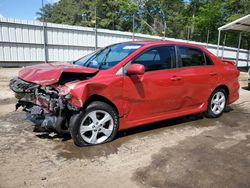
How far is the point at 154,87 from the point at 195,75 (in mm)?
1088

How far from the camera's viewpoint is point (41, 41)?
46.6ft

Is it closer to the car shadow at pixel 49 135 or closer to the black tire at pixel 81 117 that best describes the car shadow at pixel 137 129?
the car shadow at pixel 49 135

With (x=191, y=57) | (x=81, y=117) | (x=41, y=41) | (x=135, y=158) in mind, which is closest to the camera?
(x=135, y=158)

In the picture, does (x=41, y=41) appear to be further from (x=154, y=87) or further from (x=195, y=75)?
(x=154, y=87)

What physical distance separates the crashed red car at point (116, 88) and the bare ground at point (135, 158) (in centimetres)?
31

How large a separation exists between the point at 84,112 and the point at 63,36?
11.9 m

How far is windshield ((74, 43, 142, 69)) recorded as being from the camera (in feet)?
14.5

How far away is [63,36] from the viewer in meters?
14.9

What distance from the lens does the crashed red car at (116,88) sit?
3.85m

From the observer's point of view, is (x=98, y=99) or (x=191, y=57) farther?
(x=191, y=57)

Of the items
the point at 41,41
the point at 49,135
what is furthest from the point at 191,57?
the point at 41,41

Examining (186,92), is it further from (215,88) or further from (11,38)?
(11,38)

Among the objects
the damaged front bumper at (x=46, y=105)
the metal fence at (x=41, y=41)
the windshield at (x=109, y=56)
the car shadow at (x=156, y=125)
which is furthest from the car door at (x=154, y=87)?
the metal fence at (x=41, y=41)

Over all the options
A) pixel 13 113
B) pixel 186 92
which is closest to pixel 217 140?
pixel 186 92
